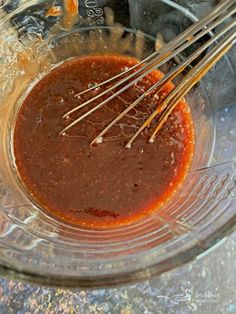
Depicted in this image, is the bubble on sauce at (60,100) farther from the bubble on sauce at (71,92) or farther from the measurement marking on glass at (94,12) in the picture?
the measurement marking on glass at (94,12)

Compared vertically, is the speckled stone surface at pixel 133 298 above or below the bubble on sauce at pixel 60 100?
below

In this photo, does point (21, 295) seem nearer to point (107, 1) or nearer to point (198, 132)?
point (198, 132)

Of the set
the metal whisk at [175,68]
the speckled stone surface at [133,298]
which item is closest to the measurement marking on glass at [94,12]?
the metal whisk at [175,68]

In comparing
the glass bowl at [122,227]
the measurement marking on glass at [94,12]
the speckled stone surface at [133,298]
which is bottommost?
the speckled stone surface at [133,298]

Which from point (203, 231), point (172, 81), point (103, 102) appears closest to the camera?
point (203, 231)

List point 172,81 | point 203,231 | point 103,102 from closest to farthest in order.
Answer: point 203,231 → point 103,102 → point 172,81

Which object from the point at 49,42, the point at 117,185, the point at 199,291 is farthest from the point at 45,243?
the point at 49,42

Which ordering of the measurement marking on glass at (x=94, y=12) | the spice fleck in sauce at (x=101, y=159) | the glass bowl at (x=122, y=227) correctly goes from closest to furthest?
the glass bowl at (x=122, y=227), the spice fleck in sauce at (x=101, y=159), the measurement marking on glass at (x=94, y=12)
